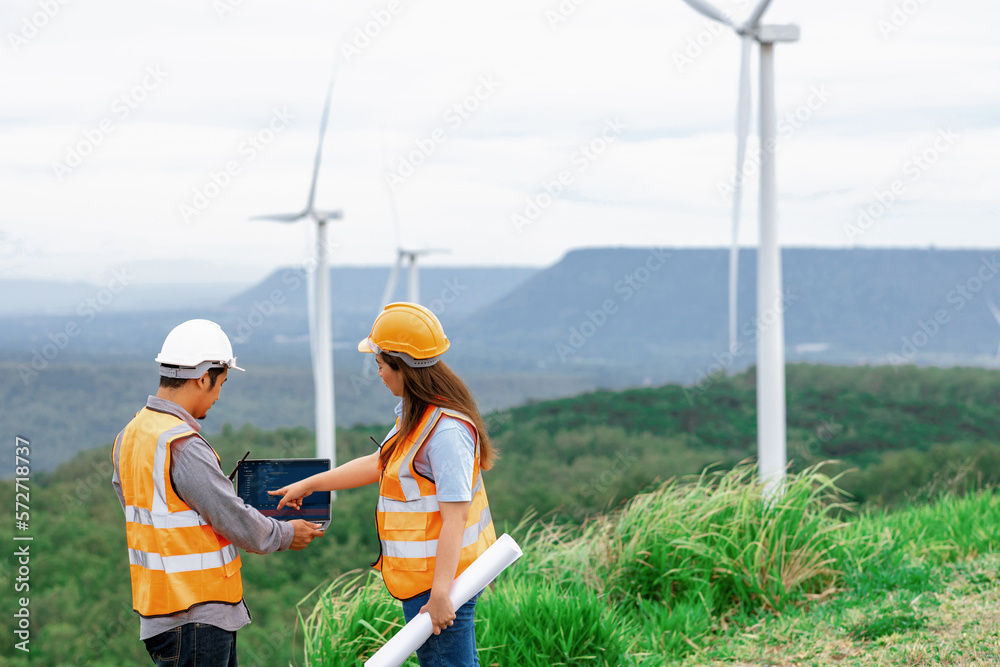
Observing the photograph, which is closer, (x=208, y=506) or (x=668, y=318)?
(x=208, y=506)

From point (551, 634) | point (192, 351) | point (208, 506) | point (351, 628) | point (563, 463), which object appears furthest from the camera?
point (563, 463)

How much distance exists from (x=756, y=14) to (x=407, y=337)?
873 cm

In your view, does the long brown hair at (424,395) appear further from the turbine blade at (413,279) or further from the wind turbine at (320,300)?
the turbine blade at (413,279)

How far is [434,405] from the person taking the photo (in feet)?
11.4

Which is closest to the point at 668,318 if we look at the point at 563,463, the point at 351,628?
the point at 563,463

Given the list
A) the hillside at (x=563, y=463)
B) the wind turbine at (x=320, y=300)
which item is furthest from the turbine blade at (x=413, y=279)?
the hillside at (x=563, y=463)

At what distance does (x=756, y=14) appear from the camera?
34.7 ft

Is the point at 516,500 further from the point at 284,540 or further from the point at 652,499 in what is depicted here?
the point at 284,540

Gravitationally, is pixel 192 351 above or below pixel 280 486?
above

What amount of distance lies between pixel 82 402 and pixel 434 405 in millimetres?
97530

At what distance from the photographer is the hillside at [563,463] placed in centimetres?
4794

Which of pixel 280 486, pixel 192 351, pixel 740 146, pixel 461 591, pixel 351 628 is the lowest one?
pixel 351 628

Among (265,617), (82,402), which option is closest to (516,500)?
(265,617)

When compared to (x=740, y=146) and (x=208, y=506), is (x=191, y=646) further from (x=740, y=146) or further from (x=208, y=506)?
(x=740, y=146)
